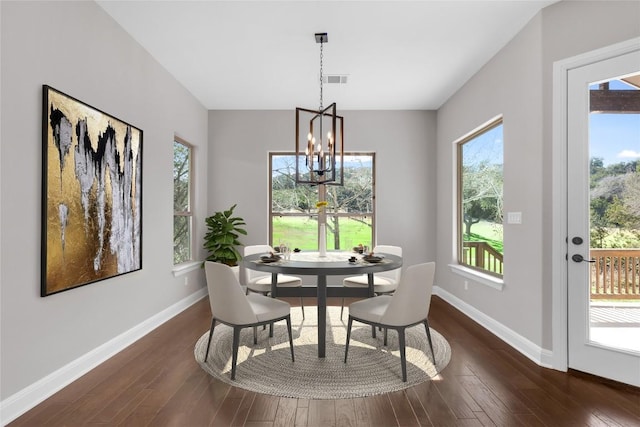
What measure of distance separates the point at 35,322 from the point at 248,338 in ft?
5.46

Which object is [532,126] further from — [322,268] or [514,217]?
[322,268]

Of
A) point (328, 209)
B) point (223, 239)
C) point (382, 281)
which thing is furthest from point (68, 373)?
point (328, 209)

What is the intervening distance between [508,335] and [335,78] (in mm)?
3324

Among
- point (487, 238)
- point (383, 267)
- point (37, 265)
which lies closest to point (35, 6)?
point (37, 265)

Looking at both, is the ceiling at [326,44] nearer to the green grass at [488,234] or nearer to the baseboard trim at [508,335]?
the green grass at [488,234]

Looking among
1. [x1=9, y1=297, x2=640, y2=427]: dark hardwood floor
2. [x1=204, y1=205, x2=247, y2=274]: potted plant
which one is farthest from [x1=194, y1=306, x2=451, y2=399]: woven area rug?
[x1=204, y1=205, x2=247, y2=274]: potted plant

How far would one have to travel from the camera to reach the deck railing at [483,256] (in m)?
3.78

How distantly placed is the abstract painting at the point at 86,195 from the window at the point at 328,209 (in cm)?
246

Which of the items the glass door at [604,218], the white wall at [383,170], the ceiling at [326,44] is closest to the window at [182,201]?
the white wall at [383,170]

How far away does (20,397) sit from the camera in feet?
6.66

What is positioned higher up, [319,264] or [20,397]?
[319,264]

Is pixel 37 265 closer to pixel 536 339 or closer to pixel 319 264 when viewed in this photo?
pixel 319 264

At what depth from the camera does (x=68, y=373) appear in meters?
2.41

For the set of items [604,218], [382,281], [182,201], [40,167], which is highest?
[40,167]
